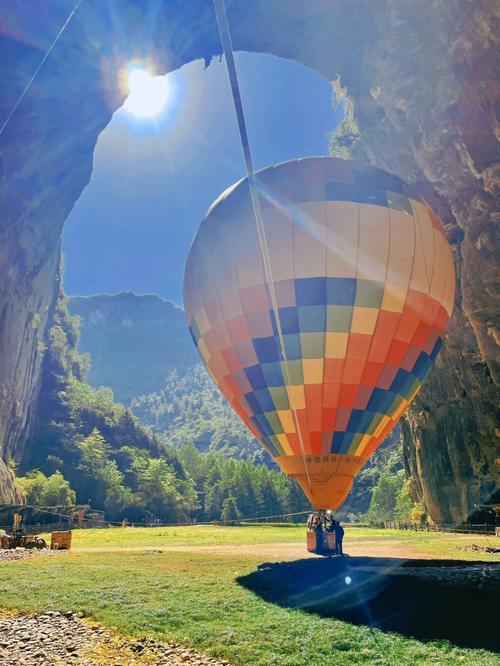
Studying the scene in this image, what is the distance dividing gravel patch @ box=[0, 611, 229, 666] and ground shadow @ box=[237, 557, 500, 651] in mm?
3071

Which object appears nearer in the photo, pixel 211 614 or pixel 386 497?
pixel 211 614

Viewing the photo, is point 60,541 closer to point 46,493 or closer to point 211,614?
point 211,614

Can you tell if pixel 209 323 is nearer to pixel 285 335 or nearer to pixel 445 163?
pixel 285 335

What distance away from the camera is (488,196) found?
841 inches

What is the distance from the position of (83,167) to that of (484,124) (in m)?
56.2

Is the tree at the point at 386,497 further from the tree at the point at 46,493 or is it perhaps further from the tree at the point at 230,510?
the tree at the point at 46,493

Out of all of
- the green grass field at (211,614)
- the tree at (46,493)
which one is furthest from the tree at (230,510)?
the green grass field at (211,614)

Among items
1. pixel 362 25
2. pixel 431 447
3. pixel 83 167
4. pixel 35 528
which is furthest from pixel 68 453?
pixel 362 25

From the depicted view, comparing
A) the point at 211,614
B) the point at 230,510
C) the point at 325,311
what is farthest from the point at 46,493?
the point at 211,614

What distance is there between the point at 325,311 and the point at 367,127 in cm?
2417

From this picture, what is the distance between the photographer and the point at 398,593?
9.80m

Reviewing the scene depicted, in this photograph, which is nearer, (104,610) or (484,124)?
(104,610)

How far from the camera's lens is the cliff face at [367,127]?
21172 mm

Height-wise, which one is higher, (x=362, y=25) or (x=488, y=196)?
(x=362, y=25)
